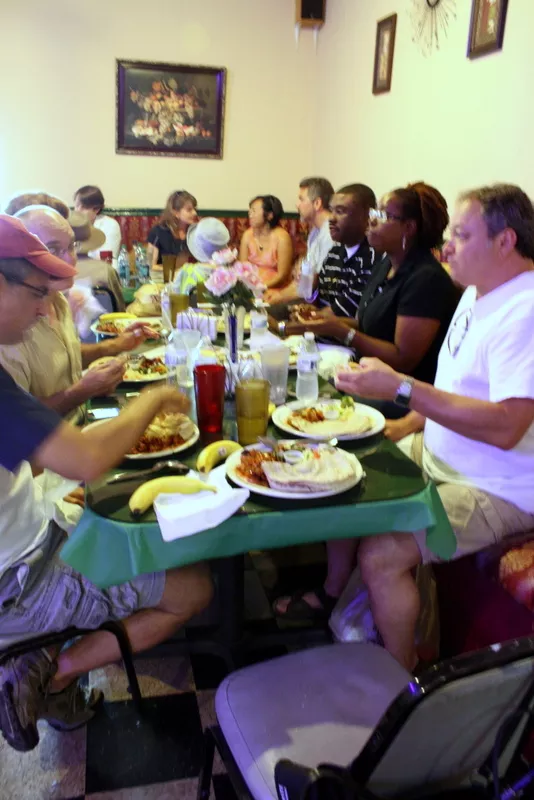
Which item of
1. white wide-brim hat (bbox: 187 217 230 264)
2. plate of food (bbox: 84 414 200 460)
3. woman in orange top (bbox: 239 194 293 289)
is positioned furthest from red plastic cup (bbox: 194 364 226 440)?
woman in orange top (bbox: 239 194 293 289)

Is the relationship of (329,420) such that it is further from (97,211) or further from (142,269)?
(97,211)

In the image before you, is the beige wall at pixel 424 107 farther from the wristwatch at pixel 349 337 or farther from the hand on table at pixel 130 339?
the hand on table at pixel 130 339

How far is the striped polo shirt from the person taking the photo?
3.03 meters

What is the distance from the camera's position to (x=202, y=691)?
1712 mm

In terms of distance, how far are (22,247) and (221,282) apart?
0.78m

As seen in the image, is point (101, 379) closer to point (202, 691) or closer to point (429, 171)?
point (202, 691)

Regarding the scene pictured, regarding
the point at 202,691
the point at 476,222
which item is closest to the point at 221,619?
the point at 202,691

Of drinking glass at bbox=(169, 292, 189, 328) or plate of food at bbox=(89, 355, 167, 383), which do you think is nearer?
plate of food at bbox=(89, 355, 167, 383)

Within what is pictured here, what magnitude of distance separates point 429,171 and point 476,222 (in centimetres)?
224

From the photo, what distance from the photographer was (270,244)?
4.57m

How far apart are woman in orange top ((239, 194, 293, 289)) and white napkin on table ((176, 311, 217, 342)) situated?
219 centimetres

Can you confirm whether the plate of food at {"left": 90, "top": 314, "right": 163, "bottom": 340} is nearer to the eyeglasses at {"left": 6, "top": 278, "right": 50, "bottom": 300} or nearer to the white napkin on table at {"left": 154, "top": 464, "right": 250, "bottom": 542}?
the eyeglasses at {"left": 6, "top": 278, "right": 50, "bottom": 300}

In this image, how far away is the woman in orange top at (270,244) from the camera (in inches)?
176

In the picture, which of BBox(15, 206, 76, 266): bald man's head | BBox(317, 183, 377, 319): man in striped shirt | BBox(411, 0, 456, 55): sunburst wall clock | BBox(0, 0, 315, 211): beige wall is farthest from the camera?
BBox(0, 0, 315, 211): beige wall
